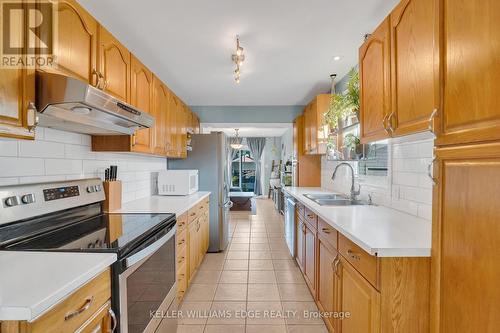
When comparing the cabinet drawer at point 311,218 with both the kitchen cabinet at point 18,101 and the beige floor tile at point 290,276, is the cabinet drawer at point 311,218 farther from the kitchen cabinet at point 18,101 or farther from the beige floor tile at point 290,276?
the kitchen cabinet at point 18,101

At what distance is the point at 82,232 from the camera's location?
1472 mm

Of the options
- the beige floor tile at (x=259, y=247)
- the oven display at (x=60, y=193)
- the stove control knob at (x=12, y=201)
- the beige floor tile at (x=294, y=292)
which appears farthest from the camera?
the beige floor tile at (x=259, y=247)

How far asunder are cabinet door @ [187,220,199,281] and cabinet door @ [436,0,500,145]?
228cm

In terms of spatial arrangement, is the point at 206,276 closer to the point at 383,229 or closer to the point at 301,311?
the point at 301,311

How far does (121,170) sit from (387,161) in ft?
8.07

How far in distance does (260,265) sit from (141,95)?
2435 mm

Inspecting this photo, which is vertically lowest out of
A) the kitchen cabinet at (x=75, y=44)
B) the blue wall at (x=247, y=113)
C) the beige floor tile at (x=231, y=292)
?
the beige floor tile at (x=231, y=292)

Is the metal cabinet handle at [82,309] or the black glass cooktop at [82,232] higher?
the black glass cooktop at [82,232]

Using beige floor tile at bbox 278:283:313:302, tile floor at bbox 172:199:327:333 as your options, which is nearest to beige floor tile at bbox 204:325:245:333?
tile floor at bbox 172:199:327:333

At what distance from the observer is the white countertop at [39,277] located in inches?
28.0

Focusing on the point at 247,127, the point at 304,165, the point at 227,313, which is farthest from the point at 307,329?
the point at 247,127

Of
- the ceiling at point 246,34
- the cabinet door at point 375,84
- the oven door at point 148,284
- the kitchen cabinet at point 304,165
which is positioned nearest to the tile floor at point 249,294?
the oven door at point 148,284

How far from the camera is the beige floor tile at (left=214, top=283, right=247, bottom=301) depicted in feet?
8.29

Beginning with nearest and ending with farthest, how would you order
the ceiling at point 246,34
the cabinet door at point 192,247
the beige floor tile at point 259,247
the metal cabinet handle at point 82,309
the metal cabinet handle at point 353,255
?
1. the metal cabinet handle at point 82,309
2. the metal cabinet handle at point 353,255
3. the ceiling at point 246,34
4. the cabinet door at point 192,247
5. the beige floor tile at point 259,247
